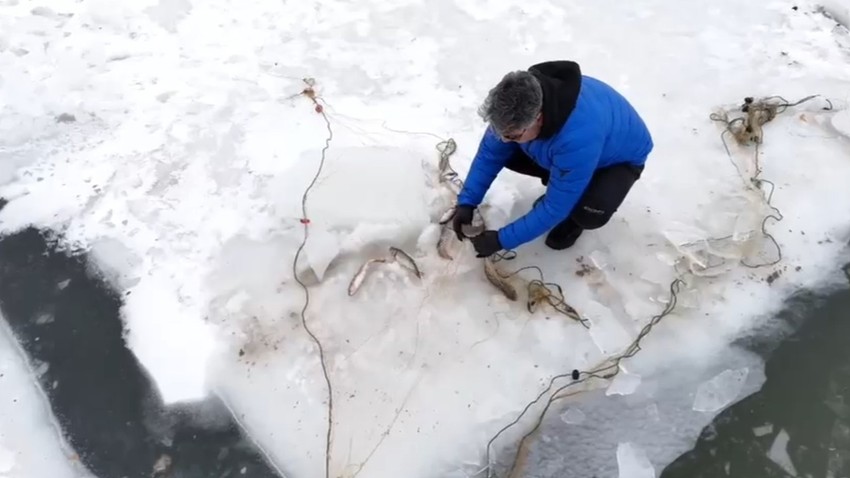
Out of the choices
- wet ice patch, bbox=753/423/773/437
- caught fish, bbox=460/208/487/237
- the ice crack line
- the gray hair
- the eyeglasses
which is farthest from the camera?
caught fish, bbox=460/208/487/237

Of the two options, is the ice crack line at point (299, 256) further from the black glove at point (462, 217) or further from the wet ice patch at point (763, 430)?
the wet ice patch at point (763, 430)

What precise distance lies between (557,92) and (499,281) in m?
1.12

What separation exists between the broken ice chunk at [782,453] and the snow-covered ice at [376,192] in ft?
1.57

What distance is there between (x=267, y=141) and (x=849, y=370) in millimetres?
3209

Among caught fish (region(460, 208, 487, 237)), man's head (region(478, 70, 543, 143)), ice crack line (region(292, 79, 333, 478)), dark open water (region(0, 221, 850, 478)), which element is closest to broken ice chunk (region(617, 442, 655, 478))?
dark open water (region(0, 221, 850, 478))

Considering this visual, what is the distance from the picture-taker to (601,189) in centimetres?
291

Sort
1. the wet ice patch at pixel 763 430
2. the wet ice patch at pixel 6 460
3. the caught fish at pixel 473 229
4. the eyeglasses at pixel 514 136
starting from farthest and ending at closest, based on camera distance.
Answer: the caught fish at pixel 473 229 < the wet ice patch at pixel 763 430 < the wet ice patch at pixel 6 460 < the eyeglasses at pixel 514 136

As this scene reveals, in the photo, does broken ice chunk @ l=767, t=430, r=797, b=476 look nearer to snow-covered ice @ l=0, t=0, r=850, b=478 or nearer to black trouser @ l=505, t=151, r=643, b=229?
snow-covered ice @ l=0, t=0, r=850, b=478

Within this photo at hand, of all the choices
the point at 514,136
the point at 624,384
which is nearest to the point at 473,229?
the point at 514,136

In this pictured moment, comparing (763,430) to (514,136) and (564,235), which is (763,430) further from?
(514,136)

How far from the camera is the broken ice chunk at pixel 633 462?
9.15 feet

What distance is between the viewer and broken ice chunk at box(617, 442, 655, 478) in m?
2.79

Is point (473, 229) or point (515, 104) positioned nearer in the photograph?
point (515, 104)

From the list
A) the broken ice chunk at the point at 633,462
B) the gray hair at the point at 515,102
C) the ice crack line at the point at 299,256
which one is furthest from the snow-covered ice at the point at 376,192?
the gray hair at the point at 515,102
